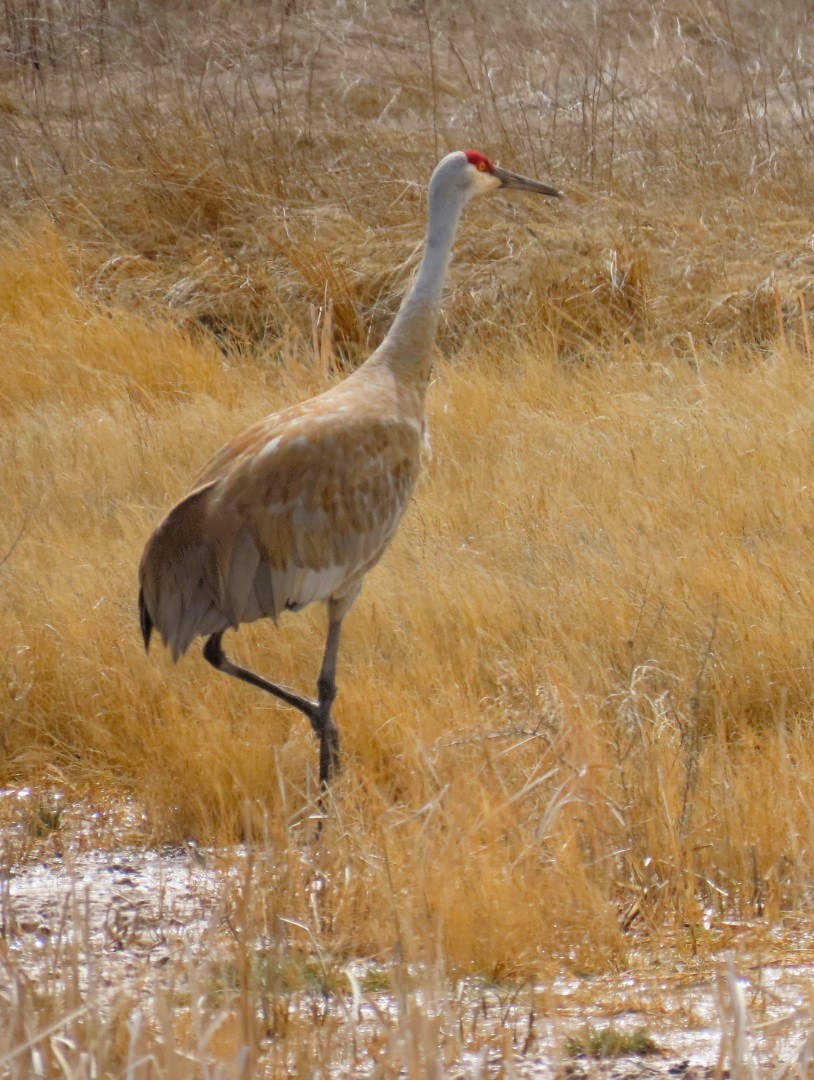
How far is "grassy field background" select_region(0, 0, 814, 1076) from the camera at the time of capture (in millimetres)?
3525

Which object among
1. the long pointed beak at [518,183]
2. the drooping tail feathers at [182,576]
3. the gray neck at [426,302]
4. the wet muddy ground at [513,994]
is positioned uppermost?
the long pointed beak at [518,183]

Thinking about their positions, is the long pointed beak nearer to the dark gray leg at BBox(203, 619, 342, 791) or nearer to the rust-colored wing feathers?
the rust-colored wing feathers

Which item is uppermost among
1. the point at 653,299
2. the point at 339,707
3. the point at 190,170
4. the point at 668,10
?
the point at 668,10

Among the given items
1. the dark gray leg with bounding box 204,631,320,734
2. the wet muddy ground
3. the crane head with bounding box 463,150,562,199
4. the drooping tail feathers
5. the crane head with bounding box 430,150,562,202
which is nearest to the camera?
the wet muddy ground

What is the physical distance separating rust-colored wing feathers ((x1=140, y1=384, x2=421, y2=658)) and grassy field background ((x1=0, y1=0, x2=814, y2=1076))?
0.40 meters

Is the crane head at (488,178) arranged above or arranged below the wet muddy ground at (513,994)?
above

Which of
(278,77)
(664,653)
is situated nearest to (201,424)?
(664,653)

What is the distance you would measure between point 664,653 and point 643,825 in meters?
1.14

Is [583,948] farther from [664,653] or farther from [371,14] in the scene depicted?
[371,14]

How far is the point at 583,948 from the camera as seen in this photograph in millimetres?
3381

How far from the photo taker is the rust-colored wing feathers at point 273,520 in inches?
173

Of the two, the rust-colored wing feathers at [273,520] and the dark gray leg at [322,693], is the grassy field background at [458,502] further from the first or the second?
the rust-colored wing feathers at [273,520]

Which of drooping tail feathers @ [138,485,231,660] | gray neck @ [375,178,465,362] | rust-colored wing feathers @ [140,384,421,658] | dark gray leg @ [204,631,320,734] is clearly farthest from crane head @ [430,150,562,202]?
dark gray leg @ [204,631,320,734]

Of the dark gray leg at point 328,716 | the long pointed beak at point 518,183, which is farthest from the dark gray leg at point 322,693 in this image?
the long pointed beak at point 518,183
